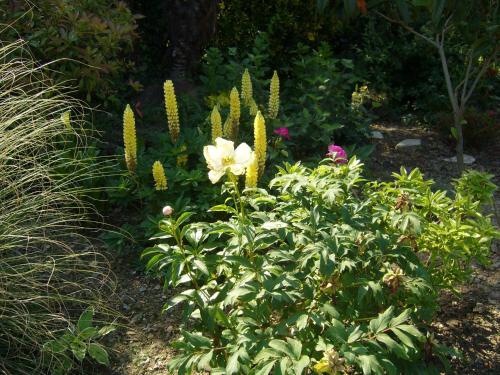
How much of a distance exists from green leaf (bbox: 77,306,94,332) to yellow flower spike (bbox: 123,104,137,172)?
100 cm

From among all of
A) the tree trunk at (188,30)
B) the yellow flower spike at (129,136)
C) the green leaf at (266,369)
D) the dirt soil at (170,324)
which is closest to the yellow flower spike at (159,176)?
the yellow flower spike at (129,136)

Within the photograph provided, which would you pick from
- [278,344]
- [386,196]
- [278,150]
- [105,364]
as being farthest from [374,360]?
[278,150]

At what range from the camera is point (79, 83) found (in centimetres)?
464

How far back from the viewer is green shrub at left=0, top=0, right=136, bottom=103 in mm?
4543

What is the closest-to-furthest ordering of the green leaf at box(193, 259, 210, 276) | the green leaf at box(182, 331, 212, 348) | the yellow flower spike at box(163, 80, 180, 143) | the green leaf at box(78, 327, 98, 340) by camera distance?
the green leaf at box(182, 331, 212, 348)
the green leaf at box(193, 259, 210, 276)
the green leaf at box(78, 327, 98, 340)
the yellow flower spike at box(163, 80, 180, 143)

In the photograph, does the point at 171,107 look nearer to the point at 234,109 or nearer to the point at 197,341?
the point at 234,109

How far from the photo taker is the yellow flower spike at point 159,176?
372 cm

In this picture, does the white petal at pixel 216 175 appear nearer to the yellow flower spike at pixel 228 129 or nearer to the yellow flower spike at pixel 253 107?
the yellow flower spike at pixel 228 129

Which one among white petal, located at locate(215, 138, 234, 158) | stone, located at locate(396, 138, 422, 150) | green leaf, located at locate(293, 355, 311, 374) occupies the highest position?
white petal, located at locate(215, 138, 234, 158)

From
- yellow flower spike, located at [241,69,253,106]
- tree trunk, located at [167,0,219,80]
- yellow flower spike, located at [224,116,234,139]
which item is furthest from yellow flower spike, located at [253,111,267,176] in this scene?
tree trunk, located at [167,0,219,80]

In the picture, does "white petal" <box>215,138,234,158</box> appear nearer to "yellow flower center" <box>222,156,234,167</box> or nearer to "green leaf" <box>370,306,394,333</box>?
"yellow flower center" <box>222,156,234,167</box>

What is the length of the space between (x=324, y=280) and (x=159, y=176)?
136 cm

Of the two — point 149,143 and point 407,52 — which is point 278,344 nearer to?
point 149,143

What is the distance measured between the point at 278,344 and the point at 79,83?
288 cm
